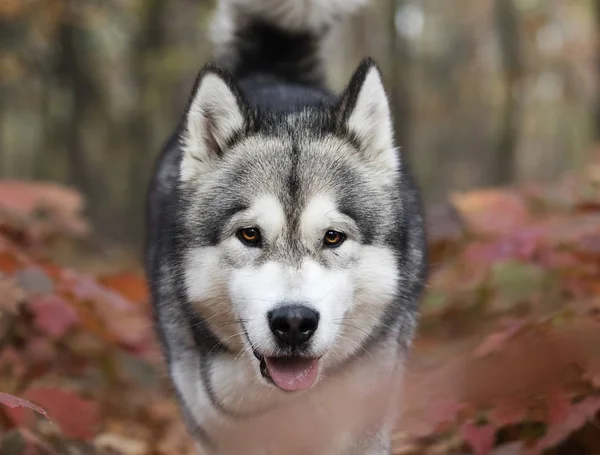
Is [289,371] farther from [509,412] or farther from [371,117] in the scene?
[371,117]

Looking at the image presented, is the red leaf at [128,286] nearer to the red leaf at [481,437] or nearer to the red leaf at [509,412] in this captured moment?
the red leaf at [481,437]

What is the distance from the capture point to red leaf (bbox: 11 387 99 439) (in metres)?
4.27

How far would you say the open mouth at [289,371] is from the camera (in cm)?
328

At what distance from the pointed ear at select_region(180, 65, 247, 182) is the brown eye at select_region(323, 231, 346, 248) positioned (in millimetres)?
699

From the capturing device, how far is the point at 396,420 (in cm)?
383

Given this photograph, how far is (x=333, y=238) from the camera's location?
334cm

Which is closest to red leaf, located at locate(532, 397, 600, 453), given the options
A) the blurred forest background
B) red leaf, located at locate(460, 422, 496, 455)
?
red leaf, located at locate(460, 422, 496, 455)

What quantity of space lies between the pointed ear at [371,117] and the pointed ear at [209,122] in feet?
1.55

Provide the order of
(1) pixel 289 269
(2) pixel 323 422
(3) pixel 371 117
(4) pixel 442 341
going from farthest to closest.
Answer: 1. (4) pixel 442 341
2. (3) pixel 371 117
3. (2) pixel 323 422
4. (1) pixel 289 269

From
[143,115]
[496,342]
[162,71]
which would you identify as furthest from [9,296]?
[143,115]

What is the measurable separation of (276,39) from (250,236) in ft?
8.80

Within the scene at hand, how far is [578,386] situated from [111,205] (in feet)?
60.8

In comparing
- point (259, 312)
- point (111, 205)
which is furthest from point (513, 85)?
point (259, 312)

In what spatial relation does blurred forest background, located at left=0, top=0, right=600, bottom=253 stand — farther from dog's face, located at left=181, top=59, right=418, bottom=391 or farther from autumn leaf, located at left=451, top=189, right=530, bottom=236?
dog's face, located at left=181, top=59, right=418, bottom=391
